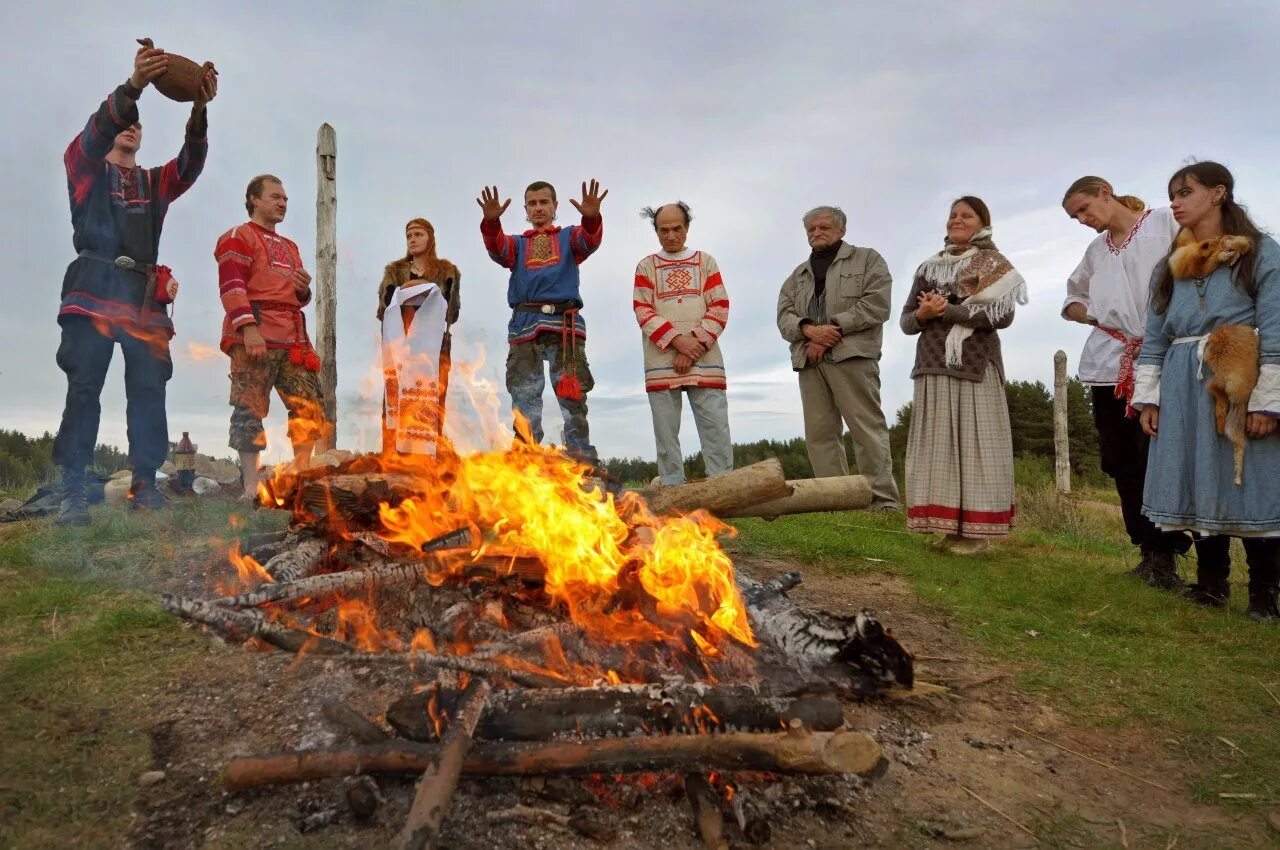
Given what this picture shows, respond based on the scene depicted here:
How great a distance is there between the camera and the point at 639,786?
7.02 ft

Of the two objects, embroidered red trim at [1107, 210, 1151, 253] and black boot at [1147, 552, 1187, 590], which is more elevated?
embroidered red trim at [1107, 210, 1151, 253]

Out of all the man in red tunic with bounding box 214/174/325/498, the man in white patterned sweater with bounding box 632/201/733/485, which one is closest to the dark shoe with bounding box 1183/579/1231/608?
the man in white patterned sweater with bounding box 632/201/733/485

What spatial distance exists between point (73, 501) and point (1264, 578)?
7.53 m

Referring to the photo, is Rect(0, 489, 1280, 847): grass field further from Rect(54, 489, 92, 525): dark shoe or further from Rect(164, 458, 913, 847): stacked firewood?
Rect(164, 458, 913, 847): stacked firewood

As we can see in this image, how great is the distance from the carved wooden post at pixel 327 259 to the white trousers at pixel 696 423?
4.08 meters

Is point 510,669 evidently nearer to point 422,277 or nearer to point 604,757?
point 604,757

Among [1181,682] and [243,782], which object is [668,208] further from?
[243,782]

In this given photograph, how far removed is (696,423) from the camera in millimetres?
6660

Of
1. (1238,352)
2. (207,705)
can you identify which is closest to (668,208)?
(1238,352)

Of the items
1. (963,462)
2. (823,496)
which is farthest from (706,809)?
(963,462)

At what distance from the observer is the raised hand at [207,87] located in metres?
5.51

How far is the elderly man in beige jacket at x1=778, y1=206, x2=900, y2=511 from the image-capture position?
6.86 m

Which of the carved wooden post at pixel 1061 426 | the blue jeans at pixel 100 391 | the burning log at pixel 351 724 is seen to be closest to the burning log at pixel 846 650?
the burning log at pixel 351 724

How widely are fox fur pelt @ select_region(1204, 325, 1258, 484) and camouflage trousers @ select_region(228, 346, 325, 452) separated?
632 cm
